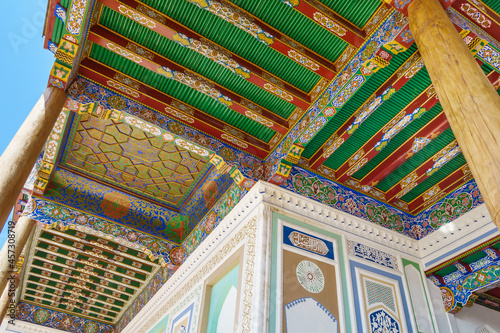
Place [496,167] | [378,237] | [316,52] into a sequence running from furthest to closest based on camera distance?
[378,237] < [316,52] < [496,167]

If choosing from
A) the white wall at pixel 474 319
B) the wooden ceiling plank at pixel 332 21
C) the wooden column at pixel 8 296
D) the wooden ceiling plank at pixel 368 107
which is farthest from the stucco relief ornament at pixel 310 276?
the wooden column at pixel 8 296

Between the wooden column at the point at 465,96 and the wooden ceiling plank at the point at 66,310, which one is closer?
the wooden column at the point at 465,96

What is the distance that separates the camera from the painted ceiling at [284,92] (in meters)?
3.78

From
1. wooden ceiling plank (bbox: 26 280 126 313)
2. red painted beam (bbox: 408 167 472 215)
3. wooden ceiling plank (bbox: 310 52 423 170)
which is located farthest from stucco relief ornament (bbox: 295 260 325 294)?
wooden ceiling plank (bbox: 26 280 126 313)

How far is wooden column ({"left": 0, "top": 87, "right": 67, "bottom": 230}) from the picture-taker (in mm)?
2998

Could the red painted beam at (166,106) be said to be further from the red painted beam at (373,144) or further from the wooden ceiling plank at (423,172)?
the wooden ceiling plank at (423,172)

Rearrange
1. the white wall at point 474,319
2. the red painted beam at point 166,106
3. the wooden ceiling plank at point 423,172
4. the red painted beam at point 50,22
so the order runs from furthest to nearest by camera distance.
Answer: the white wall at point 474,319 < the wooden ceiling plank at point 423,172 < the red painted beam at point 166,106 < the red painted beam at point 50,22

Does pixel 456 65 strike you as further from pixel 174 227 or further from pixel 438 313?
pixel 174 227

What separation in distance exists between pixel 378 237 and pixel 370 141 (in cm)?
119

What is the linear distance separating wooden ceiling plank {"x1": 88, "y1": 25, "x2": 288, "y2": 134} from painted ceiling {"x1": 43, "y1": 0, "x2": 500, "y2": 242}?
0.01 metres

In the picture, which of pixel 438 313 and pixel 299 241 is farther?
pixel 438 313

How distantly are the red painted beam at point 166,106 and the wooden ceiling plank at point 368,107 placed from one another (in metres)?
0.69

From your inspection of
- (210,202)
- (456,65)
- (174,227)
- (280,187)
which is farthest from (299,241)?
(174,227)

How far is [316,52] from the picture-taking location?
4141mm
